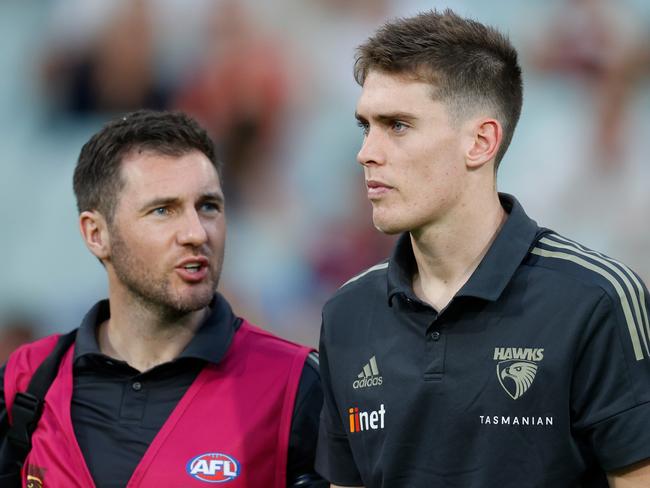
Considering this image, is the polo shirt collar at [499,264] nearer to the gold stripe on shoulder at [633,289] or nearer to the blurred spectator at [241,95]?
the gold stripe on shoulder at [633,289]

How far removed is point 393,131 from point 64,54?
3.54 m

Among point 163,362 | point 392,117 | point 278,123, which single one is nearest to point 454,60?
point 392,117

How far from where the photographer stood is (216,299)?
3.28 meters

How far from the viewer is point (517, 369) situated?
237 cm

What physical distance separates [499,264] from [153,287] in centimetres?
110

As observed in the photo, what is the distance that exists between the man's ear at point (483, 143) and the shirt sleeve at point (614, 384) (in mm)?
425

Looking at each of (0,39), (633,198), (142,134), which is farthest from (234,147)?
(142,134)

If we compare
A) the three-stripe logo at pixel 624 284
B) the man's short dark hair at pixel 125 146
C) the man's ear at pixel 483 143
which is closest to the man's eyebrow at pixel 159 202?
the man's short dark hair at pixel 125 146

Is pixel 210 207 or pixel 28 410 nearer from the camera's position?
pixel 28 410

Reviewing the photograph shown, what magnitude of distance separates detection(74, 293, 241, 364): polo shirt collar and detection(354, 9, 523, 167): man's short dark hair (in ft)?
3.00

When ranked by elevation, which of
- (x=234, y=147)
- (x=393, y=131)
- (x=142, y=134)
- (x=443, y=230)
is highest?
(x=234, y=147)

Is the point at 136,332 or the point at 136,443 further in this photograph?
the point at 136,332

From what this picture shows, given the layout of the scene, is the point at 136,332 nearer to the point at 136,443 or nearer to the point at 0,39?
Result: the point at 136,443

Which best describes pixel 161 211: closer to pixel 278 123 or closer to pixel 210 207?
pixel 210 207
